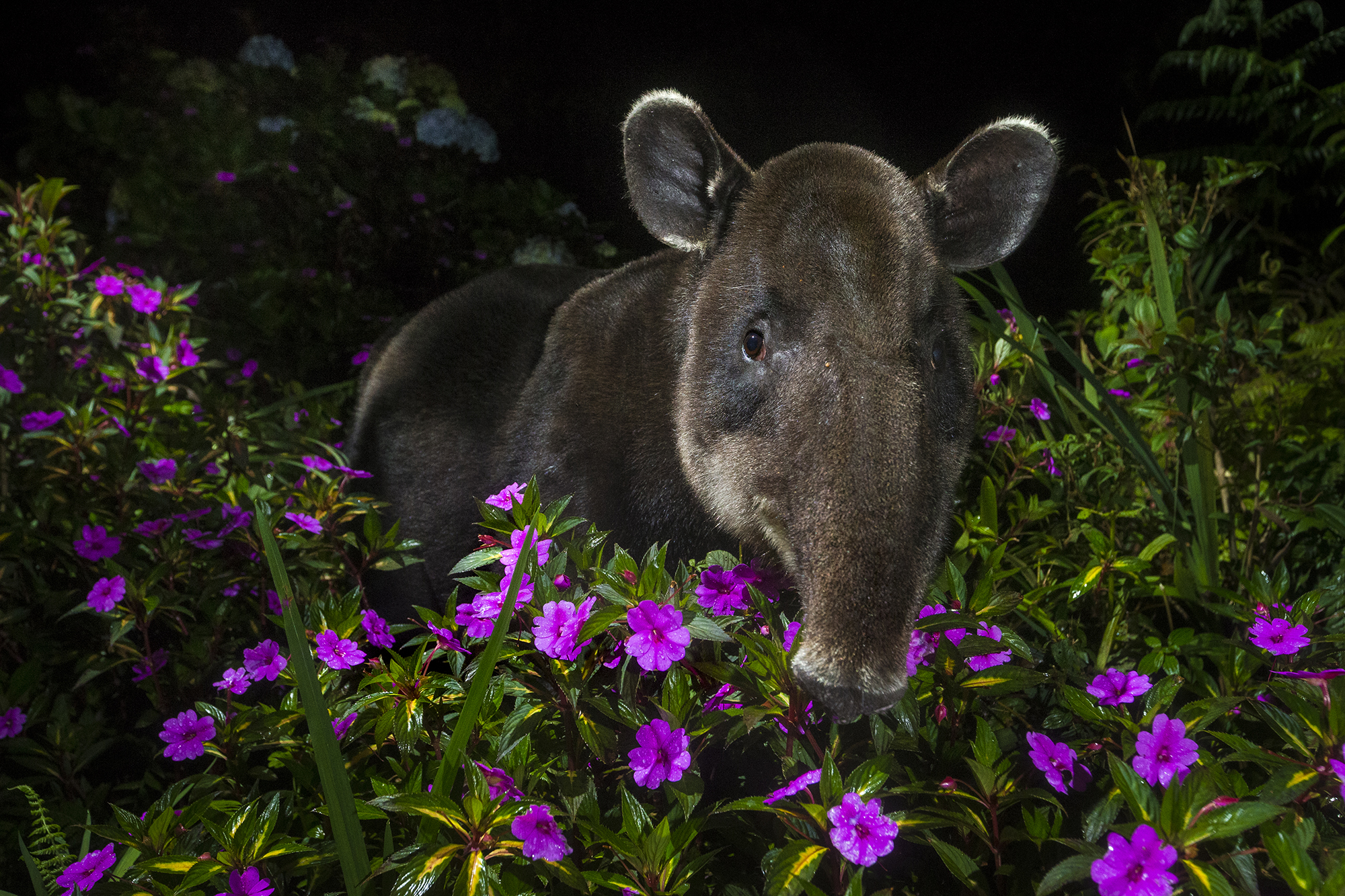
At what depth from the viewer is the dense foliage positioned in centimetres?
134

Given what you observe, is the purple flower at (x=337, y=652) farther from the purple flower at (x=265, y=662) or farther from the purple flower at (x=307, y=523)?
the purple flower at (x=307, y=523)

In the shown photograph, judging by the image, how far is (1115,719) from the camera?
60.4 inches

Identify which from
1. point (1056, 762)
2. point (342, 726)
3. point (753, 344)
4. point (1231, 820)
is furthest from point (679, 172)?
point (1231, 820)

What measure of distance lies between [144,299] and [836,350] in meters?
3.28

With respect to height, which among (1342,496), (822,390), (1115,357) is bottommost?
(1342,496)

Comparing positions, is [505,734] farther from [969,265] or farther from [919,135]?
[919,135]

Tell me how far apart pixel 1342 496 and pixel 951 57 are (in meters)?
5.45

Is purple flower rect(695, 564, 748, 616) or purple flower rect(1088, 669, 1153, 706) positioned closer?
purple flower rect(1088, 669, 1153, 706)

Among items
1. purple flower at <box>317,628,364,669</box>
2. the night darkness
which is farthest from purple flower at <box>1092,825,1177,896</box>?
the night darkness

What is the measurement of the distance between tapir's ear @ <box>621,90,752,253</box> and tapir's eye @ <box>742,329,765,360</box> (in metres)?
0.48

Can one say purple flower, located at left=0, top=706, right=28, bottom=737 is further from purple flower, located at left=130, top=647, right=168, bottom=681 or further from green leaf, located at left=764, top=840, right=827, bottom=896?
green leaf, located at left=764, top=840, right=827, bottom=896

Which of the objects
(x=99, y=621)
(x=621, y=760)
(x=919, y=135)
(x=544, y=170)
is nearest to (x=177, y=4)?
(x=544, y=170)

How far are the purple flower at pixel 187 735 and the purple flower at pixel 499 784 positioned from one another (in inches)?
27.1

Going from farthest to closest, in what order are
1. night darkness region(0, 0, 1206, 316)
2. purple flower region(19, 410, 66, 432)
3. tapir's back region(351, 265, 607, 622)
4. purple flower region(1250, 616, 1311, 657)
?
night darkness region(0, 0, 1206, 316) → tapir's back region(351, 265, 607, 622) → purple flower region(19, 410, 66, 432) → purple flower region(1250, 616, 1311, 657)
